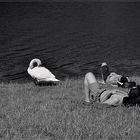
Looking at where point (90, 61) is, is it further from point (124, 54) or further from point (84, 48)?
point (84, 48)

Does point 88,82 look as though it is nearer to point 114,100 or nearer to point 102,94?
point 102,94

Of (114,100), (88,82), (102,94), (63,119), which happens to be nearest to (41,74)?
(88,82)

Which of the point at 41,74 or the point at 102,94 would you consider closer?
the point at 102,94

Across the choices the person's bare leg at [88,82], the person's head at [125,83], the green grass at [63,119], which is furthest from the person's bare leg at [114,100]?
the person's head at [125,83]

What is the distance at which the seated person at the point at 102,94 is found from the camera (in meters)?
12.5

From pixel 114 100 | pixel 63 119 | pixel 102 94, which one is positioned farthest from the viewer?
pixel 102 94

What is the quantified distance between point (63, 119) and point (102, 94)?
213 cm

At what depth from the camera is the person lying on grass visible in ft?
41.0

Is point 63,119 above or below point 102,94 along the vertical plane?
below

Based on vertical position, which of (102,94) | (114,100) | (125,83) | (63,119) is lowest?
(63,119)

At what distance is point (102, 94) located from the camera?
12773 mm

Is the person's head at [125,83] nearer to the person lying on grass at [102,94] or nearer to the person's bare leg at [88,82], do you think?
the person lying on grass at [102,94]

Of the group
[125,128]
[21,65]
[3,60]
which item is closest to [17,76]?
[21,65]

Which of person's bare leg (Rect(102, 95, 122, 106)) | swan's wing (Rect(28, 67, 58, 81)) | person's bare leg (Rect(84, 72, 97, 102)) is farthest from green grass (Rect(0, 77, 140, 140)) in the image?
swan's wing (Rect(28, 67, 58, 81))
